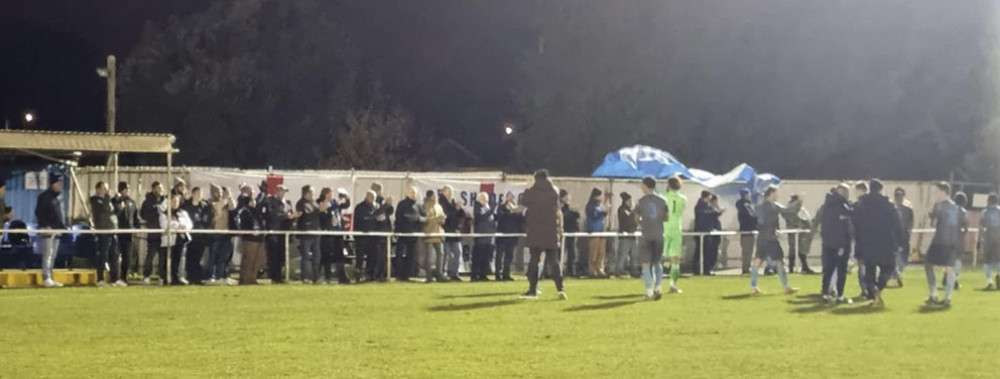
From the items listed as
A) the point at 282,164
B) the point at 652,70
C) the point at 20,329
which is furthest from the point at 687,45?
the point at 20,329

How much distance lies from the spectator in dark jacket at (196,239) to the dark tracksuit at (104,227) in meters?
1.22

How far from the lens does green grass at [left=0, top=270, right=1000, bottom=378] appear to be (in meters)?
11.8

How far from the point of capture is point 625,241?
26750 millimetres

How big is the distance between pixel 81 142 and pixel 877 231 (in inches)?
492

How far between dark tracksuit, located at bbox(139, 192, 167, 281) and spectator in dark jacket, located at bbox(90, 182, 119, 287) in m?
0.55

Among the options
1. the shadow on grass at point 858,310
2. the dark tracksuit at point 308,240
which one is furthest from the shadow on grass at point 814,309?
the dark tracksuit at point 308,240

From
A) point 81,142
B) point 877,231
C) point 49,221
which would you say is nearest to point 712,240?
point 877,231

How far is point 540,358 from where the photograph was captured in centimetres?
1242

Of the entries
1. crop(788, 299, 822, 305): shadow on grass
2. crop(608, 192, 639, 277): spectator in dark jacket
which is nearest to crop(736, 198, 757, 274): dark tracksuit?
crop(608, 192, 639, 277): spectator in dark jacket

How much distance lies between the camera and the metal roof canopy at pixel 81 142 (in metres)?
20.5

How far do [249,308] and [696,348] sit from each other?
6.55m

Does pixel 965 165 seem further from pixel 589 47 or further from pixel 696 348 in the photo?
pixel 696 348

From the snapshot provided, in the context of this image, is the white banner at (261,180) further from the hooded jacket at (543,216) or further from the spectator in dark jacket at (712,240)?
the hooded jacket at (543,216)

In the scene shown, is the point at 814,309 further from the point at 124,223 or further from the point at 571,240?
the point at 124,223
